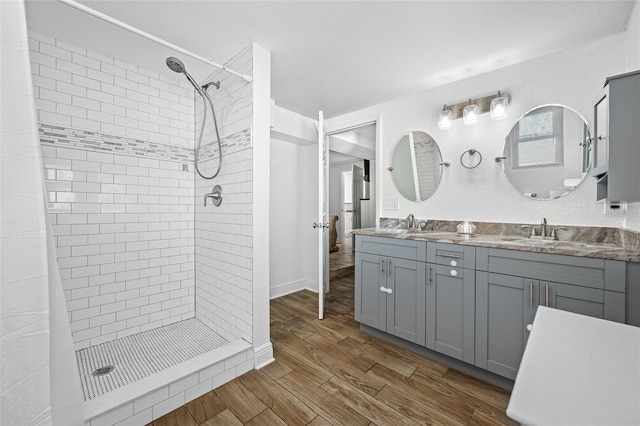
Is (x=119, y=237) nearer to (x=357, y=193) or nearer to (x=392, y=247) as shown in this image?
(x=392, y=247)

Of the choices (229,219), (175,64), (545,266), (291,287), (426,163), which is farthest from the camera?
(291,287)

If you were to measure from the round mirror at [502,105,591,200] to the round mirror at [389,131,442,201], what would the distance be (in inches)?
23.7

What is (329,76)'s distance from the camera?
8.32 ft

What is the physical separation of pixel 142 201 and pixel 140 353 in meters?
1.25

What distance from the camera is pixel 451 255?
1957 millimetres

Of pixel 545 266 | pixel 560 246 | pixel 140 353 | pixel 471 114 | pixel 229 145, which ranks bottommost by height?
pixel 140 353

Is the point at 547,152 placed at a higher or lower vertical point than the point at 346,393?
higher

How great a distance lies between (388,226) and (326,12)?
2053 millimetres

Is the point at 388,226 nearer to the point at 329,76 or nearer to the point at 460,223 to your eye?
the point at 460,223

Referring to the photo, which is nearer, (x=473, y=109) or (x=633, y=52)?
(x=633, y=52)

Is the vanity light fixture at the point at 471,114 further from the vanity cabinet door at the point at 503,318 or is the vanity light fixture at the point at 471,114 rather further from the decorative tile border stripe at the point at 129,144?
the decorative tile border stripe at the point at 129,144

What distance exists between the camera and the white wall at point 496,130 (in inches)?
75.4

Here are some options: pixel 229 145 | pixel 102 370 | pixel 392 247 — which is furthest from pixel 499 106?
pixel 102 370

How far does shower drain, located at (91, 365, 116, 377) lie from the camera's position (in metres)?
1.73
